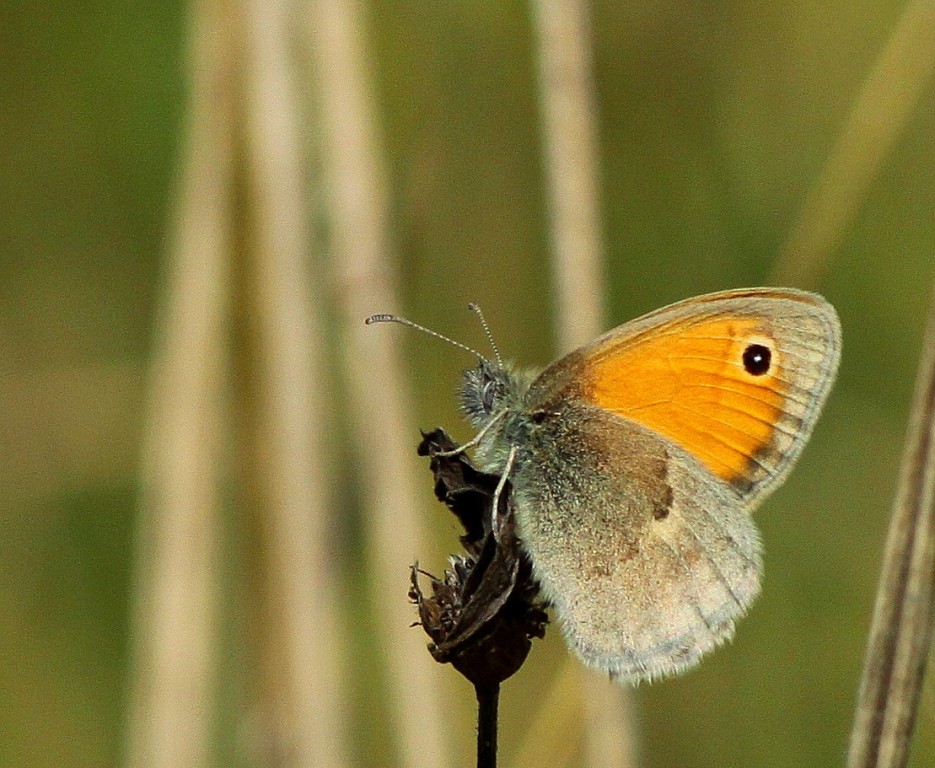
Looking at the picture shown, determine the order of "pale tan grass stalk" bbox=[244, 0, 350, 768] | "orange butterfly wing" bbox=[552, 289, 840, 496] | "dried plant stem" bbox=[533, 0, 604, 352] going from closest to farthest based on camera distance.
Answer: "orange butterfly wing" bbox=[552, 289, 840, 496], "dried plant stem" bbox=[533, 0, 604, 352], "pale tan grass stalk" bbox=[244, 0, 350, 768]

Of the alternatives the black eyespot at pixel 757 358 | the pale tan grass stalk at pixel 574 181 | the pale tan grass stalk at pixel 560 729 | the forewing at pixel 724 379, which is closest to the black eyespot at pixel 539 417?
the forewing at pixel 724 379

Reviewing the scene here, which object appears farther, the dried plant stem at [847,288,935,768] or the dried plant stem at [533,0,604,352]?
the dried plant stem at [533,0,604,352]

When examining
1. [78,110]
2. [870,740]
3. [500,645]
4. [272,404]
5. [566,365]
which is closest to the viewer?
[870,740]

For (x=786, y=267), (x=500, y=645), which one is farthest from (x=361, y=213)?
(x=500, y=645)

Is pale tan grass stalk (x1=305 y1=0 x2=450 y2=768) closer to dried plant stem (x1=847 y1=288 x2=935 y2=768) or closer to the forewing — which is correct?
the forewing

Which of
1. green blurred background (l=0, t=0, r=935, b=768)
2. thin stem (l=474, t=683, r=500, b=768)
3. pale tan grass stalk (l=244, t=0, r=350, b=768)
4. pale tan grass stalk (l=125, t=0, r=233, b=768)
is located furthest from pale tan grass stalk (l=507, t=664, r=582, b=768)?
thin stem (l=474, t=683, r=500, b=768)

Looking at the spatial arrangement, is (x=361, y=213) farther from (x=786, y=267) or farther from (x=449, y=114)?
(x=449, y=114)
